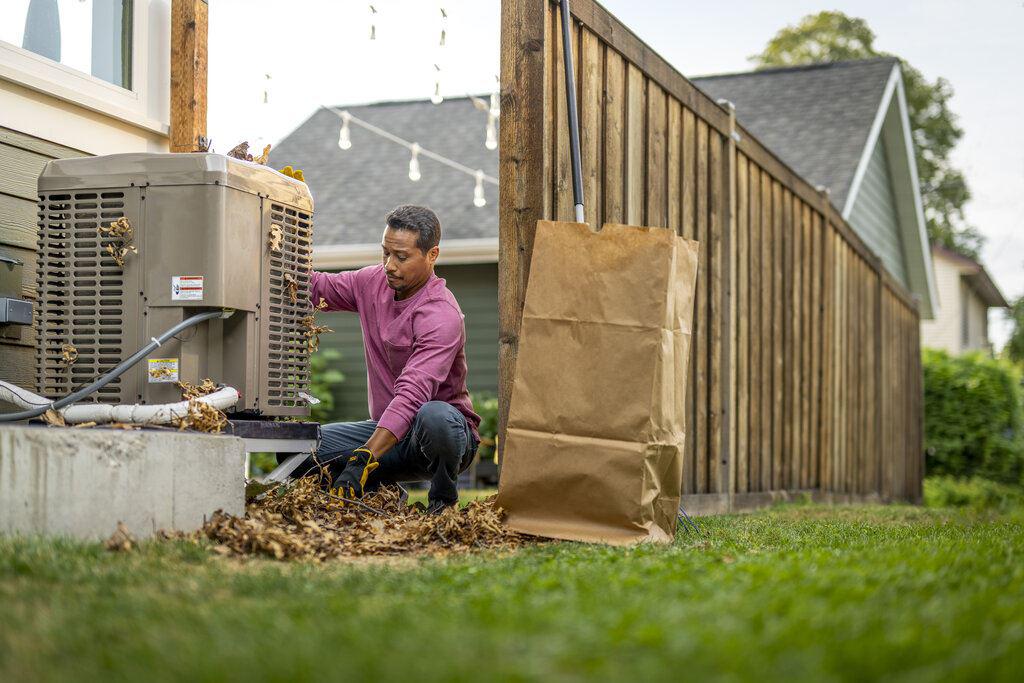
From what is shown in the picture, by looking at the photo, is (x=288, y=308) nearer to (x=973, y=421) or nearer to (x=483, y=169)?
(x=483, y=169)

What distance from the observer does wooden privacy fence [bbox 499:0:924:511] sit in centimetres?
374

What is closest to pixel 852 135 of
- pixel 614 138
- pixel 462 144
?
Answer: pixel 462 144

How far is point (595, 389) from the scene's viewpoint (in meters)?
3.29

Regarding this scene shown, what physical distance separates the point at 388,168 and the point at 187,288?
30.3 ft

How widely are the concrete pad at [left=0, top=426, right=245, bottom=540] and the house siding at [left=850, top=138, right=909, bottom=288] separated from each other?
1034cm

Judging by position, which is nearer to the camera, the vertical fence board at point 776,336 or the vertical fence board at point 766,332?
the vertical fence board at point 766,332

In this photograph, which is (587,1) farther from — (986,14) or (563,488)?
(986,14)

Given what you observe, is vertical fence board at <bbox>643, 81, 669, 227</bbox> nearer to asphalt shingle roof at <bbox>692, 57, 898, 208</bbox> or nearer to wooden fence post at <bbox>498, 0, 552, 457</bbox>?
wooden fence post at <bbox>498, 0, 552, 457</bbox>

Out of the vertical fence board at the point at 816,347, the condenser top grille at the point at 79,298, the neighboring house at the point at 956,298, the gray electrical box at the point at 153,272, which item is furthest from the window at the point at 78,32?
the neighboring house at the point at 956,298

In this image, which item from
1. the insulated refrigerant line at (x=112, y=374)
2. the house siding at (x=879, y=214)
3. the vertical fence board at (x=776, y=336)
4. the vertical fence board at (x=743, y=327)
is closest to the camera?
the insulated refrigerant line at (x=112, y=374)

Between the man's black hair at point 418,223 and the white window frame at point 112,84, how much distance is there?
119 centimetres

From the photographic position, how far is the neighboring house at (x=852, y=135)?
12125 millimetres

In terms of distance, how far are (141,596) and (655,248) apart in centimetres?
183

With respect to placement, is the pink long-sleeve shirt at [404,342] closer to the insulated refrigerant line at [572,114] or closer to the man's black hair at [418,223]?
the man's black hair at [418,223]
